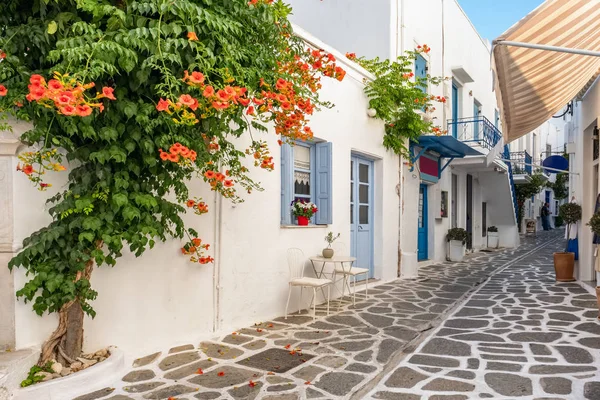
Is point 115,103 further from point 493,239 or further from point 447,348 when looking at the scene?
point 493,239

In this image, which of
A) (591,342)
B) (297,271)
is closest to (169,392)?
(297,271)

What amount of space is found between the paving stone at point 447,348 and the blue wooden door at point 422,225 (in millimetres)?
7446

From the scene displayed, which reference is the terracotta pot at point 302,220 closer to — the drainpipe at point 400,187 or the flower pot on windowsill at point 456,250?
the drainpipe at point 400,187

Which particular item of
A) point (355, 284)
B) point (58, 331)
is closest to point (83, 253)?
point (58, 331)

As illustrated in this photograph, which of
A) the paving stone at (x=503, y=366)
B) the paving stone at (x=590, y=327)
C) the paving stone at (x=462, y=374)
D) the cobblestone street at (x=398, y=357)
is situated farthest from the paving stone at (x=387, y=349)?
the paving stone at (x=590, y=327)

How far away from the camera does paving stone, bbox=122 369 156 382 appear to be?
410cm

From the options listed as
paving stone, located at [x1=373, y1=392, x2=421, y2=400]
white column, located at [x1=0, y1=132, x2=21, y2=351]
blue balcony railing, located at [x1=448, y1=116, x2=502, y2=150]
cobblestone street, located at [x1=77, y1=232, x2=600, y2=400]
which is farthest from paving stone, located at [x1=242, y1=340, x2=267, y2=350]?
blue balcony railing, located at [x1=448, y1=116, x2=502, y2=150]

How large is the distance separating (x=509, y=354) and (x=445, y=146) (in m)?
7.11

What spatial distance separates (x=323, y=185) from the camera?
24.3ft

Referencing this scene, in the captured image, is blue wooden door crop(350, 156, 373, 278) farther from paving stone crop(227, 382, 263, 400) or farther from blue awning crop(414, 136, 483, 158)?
paving stone crop(227, 382, 263, 400)

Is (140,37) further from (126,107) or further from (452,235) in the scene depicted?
(452,235)

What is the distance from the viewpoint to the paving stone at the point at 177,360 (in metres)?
4.44

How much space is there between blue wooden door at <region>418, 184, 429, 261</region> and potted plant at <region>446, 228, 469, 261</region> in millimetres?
1101

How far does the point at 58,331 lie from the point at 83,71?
222cm
